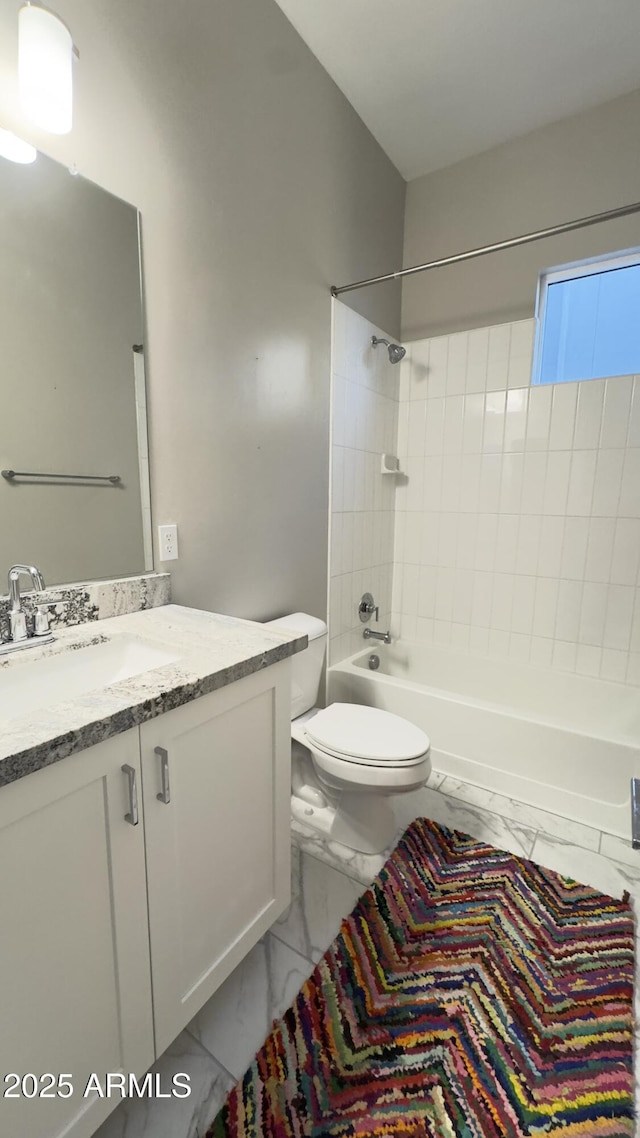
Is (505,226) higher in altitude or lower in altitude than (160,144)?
higher

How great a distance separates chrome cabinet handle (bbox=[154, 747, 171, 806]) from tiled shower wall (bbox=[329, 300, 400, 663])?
1.42 meters

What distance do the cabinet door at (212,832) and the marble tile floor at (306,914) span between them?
6.9 inches

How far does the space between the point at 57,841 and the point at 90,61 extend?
1.59 metres

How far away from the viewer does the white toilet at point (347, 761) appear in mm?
1429

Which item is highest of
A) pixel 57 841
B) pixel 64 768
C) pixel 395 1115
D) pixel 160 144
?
pixel 160 144

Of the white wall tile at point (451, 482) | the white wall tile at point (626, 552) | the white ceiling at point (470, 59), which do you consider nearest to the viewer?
the white ceiling at point (470, 59)

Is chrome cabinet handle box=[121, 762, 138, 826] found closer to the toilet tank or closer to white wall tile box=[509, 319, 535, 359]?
the toilet tank

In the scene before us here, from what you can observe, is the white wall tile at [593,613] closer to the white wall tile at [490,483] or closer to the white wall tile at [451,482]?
the white wall tile at [490,483]

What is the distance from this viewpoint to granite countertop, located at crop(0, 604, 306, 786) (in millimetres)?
625

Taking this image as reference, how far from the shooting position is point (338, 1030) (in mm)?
1075

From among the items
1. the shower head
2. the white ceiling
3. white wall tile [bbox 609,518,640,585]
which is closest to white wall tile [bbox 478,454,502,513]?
white wall tile [bbox 609,518,640,585]

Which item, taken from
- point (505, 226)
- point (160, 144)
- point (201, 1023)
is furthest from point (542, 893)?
point (505, 226)

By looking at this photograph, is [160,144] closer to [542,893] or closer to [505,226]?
[505,226]

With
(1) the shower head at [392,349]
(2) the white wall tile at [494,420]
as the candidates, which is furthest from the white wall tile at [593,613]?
(1) the shower head at [392,349]
